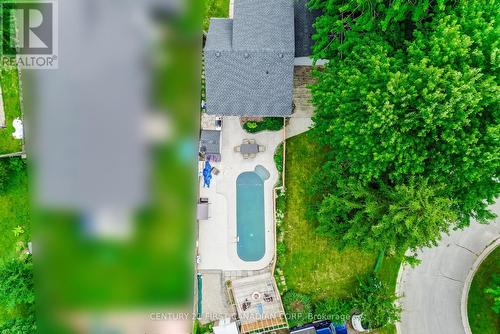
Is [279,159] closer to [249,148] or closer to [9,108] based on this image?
[249,148]

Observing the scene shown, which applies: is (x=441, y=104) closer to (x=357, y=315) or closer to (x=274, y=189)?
(x=274, y=189)

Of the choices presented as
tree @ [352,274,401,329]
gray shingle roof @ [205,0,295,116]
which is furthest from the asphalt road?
gray shingle roof @ [205,0,295,116]

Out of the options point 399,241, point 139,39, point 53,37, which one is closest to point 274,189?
point 399,241

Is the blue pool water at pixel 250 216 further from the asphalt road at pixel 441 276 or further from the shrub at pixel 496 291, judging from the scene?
the shrub at pixel 496 291

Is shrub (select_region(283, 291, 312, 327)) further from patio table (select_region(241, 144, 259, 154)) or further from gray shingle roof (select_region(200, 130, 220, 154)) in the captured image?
gray shingle roof (select_region(200, 130, 220, 154))

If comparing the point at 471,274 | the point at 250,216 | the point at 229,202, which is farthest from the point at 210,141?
the point at 471,274
